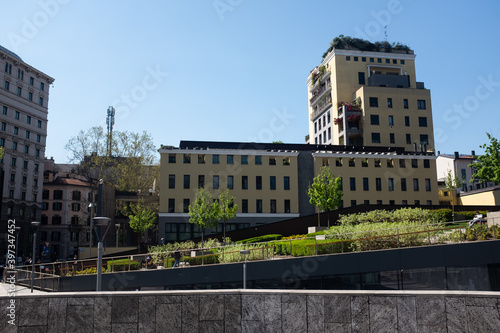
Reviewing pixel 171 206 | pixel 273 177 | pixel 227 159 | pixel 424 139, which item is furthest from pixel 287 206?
pixel 424 139

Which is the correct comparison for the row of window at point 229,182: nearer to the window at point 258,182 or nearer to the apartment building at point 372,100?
the window at point 258,182

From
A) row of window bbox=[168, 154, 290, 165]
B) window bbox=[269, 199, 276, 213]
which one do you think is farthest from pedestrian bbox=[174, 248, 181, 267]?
window bbox=[269, 199, 276, 213]

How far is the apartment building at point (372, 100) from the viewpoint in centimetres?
7381

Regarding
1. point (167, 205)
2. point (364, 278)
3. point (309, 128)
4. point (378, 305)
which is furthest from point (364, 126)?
point (378, 305)

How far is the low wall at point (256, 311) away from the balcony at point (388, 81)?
7341 cm

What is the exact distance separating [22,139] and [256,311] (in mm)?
83254

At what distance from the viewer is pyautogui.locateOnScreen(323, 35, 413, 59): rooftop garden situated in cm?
8025

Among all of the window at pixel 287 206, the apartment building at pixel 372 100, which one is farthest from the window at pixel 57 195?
the window at pixel 287 206

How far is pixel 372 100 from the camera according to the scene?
74062 mm

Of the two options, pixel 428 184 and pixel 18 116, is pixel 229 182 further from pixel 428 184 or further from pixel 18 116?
pixel 18 116

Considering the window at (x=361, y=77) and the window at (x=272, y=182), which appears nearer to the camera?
the window at (x=272, y=182)

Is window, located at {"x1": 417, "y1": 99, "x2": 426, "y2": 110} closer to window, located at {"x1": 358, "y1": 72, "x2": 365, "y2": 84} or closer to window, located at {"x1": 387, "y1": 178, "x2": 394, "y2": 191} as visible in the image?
window, located at {"x1": 358, "y1": 72, "x2": 365, "y2": 84}

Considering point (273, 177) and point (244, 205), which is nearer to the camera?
point (244, 205)

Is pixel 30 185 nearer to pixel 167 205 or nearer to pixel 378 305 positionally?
pixel 167 205
